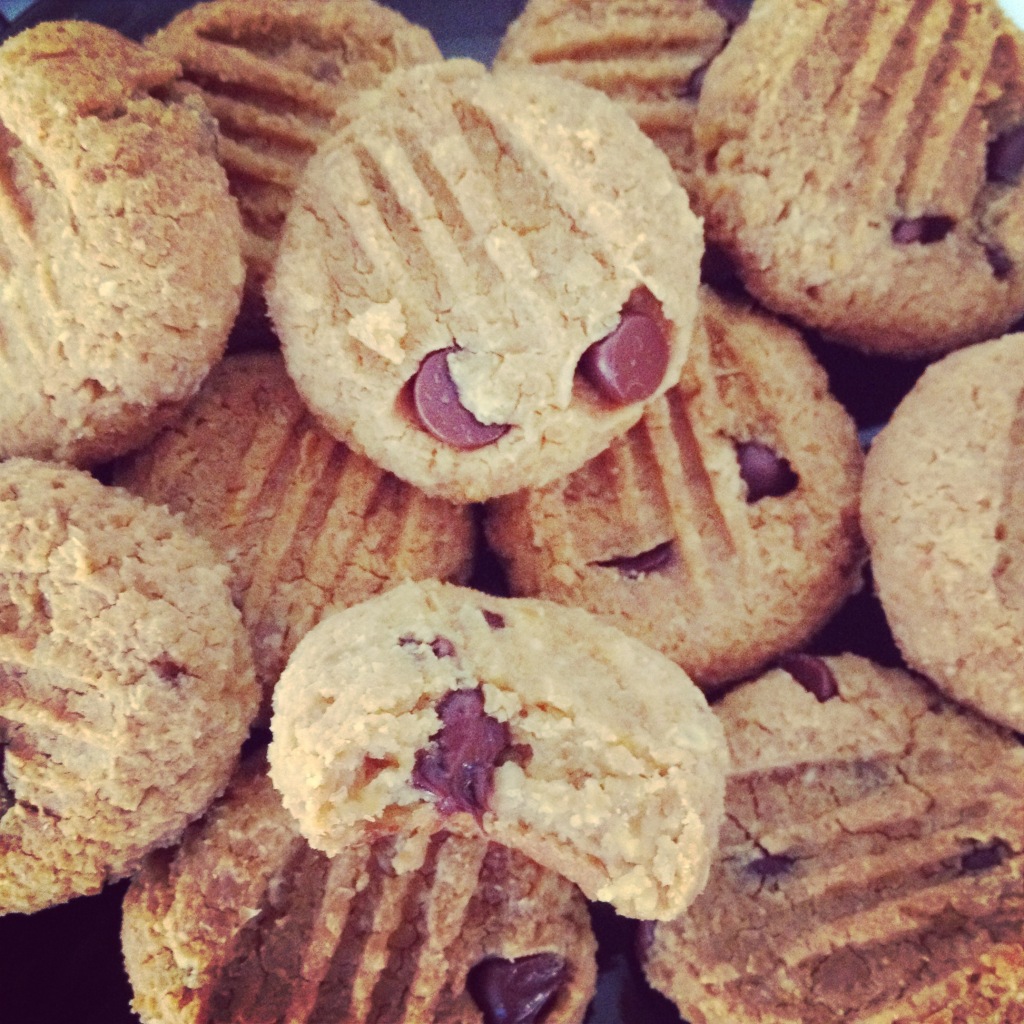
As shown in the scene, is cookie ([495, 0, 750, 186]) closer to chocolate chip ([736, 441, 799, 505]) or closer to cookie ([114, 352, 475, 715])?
chocolate chip ([736, 441, 799, 505])

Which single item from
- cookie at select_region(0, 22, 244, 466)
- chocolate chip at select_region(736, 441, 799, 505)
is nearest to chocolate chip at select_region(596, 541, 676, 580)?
chocolate chip at select_region(736, 441, 799, 505)

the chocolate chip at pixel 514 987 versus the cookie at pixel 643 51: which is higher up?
the cookie at pixel 643 51

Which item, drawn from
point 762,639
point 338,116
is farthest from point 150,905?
point 338,116

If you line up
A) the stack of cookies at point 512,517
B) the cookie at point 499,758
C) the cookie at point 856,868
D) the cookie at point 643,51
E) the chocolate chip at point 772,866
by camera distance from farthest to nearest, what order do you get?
the cookie at point 643,51 → the chocolate chip at point 772,866 → the cookie at point 856,868 → the stack of cookies at point 512,517 → the cookie at point 499,758

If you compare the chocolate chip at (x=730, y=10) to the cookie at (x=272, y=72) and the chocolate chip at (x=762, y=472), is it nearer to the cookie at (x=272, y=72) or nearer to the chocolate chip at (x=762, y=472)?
the cookie at (x=272, y=72)

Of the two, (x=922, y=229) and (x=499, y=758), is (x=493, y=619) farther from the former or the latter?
(x=922, y=229)

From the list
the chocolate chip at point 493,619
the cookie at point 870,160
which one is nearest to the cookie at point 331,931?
the chocolate chip at point 493,619

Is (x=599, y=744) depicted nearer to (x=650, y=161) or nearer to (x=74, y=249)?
(x=650, y=161)
